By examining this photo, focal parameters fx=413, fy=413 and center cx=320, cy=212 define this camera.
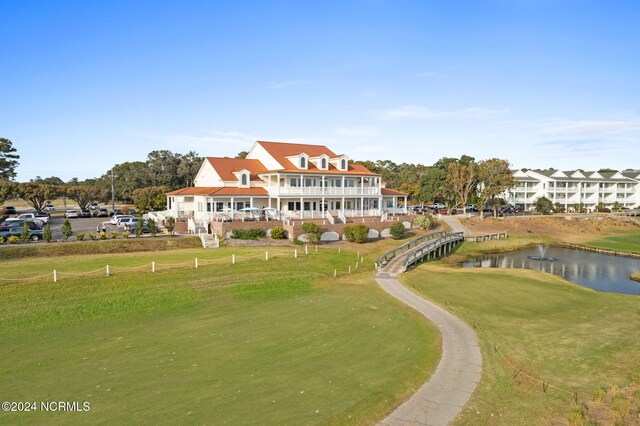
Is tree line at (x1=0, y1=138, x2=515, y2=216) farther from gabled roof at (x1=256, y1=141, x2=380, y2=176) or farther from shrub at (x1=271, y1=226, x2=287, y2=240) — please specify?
shrub at (x1=271, y1=226, x2=287, y2=240)

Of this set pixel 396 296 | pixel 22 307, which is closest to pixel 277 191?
pixel 396 296

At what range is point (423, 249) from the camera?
4281 centimetres

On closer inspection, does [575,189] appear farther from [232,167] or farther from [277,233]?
[277,233]

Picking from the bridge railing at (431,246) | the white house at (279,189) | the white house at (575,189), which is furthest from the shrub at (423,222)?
the white house at (575,189)

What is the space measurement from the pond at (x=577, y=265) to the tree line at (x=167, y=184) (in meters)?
20.8

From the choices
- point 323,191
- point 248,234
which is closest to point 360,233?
point 323,191

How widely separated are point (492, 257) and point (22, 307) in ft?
153

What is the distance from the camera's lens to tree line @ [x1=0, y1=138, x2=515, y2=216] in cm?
6969

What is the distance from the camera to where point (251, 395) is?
12.6 m

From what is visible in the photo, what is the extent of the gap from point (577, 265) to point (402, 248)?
19334mm

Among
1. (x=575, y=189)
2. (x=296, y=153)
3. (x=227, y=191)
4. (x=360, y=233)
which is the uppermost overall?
(x=296, y=153)

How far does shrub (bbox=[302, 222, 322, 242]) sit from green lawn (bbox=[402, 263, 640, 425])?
42.3 feet

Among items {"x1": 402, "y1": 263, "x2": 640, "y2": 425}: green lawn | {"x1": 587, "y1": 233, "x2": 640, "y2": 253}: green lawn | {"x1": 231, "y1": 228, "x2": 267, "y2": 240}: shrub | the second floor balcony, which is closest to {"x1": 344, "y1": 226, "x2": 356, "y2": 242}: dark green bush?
the second floor balcony

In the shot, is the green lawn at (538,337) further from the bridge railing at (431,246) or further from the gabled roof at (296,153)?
the gabled roof at (296,153)
